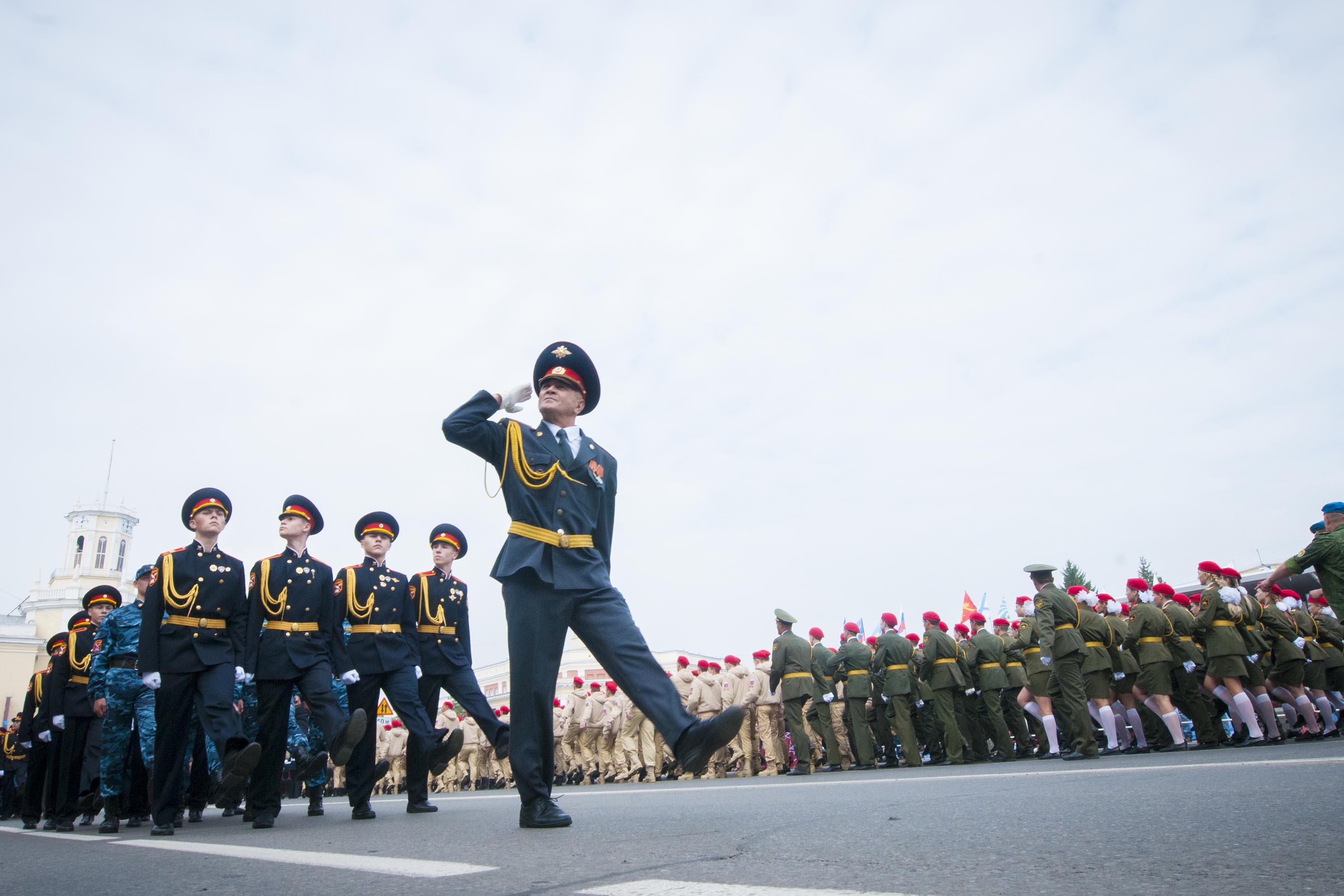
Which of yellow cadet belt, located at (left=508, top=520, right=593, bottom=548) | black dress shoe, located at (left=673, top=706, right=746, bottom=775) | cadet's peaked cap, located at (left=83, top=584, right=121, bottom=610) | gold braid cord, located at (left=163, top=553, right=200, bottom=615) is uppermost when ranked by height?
cadet's peaked cap, located at (left=83, top=584, right=121, bottom=610)

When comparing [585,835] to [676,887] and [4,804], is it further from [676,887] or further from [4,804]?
[4,804]

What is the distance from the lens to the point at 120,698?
7.50 m

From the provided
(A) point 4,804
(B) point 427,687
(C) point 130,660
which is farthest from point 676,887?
(A) point 4,804

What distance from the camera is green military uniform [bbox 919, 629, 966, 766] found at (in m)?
12.7

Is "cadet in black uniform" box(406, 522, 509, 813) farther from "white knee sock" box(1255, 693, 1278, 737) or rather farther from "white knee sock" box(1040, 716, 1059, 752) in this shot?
"white knee sock" box(1255, 693, 1278, 737)

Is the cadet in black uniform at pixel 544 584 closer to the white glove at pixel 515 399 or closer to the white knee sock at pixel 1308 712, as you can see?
the white glove at pixel 515 399

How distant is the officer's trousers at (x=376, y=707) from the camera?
6.91 m

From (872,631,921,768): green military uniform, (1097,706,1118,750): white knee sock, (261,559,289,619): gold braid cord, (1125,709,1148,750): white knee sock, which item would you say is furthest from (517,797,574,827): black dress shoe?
(1125,709,1148,750): white knee sock

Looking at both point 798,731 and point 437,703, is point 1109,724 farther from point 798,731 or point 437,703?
point 437,703

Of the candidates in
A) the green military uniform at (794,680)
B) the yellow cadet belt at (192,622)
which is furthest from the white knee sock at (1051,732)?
the yellow cadet belt at (192,622)

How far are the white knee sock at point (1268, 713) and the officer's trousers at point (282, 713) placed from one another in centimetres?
1060

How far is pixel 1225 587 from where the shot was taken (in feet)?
37.4

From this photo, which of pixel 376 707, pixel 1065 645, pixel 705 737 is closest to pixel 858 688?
pixel 1065 645

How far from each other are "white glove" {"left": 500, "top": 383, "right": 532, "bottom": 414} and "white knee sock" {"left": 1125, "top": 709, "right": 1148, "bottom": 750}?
1163 centimetres
